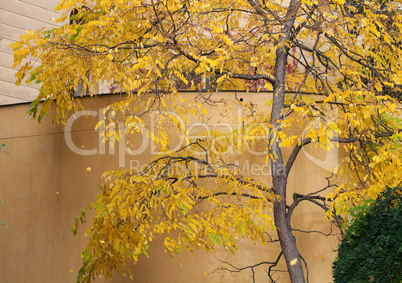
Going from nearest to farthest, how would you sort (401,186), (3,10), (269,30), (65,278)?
(401,186) < (269,30) < (65,278) < (3,10)

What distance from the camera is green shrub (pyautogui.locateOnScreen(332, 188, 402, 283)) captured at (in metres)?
4.71

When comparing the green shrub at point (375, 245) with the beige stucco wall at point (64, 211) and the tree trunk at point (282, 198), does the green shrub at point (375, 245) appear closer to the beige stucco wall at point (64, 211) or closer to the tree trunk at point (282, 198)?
the tree trunk at point (282, 198)

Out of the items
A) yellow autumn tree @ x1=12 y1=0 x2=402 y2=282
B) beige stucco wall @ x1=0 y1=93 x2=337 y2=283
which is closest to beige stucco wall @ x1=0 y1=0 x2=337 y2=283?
beige stucco wall @ x1=0 y1=93 x2=337 y2=283

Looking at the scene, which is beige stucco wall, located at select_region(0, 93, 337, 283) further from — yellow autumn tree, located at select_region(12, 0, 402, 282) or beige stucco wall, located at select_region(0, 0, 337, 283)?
yellow autumn tree, located at select_region(12, 0, 402, 282)

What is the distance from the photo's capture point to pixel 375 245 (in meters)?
4.89

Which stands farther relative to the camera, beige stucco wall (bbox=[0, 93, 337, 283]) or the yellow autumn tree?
beige stucco wall (bbox=[0, 93, 337, 283])

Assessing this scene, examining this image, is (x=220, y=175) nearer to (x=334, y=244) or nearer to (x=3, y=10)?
(x=334, y=244)

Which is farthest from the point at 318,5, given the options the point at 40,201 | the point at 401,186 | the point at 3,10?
the point at 3,10

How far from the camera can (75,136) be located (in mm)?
9664

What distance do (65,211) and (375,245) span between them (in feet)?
19.4

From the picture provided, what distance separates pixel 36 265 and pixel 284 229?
13.8 ft

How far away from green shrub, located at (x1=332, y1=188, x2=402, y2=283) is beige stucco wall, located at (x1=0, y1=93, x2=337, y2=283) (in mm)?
3547

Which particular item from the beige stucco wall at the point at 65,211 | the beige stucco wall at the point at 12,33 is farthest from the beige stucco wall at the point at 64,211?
the beige stucco wall at the point at 12,33

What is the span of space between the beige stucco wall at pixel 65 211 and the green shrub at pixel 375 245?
3.55 meters
